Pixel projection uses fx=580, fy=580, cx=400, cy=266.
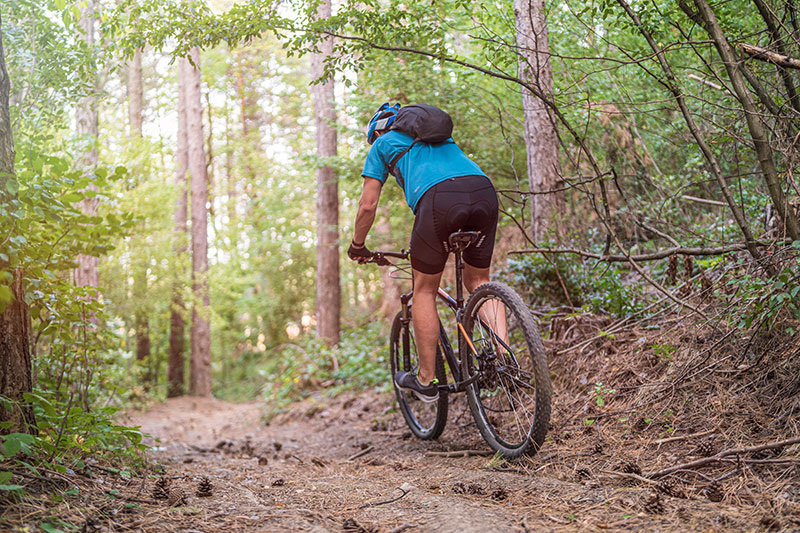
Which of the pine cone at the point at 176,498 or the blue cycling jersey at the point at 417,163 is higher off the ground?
the blue cycling jersey at the point at 417,163

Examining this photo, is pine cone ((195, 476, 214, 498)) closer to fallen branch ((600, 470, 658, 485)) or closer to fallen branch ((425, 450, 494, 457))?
fallen branch ((425, 450, 494, 457))

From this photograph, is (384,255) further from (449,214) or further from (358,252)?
(449,214)

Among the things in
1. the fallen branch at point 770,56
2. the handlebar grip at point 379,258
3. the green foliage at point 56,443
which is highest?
the fallen branch at point 770,56

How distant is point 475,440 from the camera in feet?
12.3

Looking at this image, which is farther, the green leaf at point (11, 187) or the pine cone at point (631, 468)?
the pine cone at point (631, 468)

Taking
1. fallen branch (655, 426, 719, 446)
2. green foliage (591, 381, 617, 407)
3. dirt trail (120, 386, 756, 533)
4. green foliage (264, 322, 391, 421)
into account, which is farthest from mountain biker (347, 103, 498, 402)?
green foliage (264, 322, 391, 421)

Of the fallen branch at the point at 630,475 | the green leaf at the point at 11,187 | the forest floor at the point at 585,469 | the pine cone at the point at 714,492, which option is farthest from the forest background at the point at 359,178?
the fallen branch at the point at 630,475

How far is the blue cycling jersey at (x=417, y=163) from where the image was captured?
3.15m

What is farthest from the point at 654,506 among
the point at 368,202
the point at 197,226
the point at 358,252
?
the point at 197,226

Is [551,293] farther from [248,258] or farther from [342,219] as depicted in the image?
[248,258]

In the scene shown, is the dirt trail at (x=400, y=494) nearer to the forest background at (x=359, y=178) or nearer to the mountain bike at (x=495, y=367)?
the mountain bike at (x=495, y=367)

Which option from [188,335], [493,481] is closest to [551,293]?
[493,481]

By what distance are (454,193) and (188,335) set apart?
15421mm

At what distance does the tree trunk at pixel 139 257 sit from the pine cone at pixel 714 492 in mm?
10627
